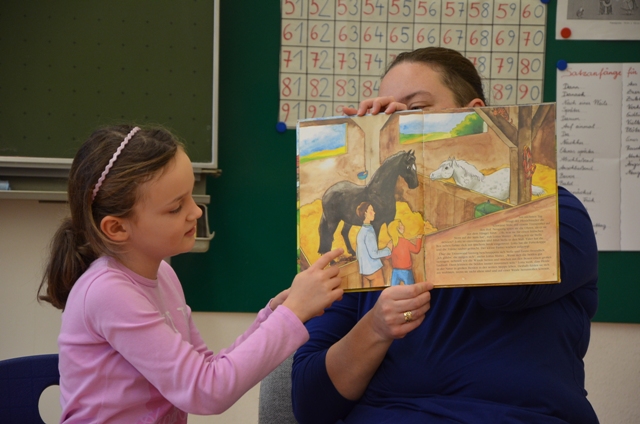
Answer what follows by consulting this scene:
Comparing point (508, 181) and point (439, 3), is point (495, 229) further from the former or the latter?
point (439, 3)

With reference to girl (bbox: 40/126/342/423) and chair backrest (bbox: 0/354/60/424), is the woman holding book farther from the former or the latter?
chair backrest (bbox: 0/354/60/424)

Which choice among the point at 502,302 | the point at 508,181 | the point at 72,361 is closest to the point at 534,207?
the point at 508,181

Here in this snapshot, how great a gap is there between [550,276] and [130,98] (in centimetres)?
158

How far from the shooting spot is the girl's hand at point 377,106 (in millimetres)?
1140

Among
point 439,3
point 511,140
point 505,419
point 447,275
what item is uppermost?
point 439,3

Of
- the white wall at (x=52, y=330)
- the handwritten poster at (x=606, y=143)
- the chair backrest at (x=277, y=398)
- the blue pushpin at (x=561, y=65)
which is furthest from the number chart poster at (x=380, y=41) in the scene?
the chair backrest at (x=277, y=398)

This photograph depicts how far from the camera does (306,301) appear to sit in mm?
1036

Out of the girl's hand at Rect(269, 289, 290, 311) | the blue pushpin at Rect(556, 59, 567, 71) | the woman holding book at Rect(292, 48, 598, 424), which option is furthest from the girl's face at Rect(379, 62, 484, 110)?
the blue pushpin at Rect(556, 59, 567, 71)

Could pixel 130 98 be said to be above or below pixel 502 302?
above

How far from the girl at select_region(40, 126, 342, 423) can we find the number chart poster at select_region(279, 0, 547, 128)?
1188 millimetres

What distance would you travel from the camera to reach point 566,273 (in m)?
1.06

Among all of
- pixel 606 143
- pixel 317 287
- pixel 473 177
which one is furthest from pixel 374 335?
pixel 606 143

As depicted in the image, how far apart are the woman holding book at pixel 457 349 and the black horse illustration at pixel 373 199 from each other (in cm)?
12

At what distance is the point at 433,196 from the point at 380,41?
1.37m
